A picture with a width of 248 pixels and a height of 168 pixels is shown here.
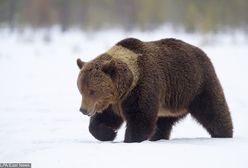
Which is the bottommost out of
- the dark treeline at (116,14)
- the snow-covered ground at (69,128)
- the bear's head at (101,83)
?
the dark treeline at (116,14)

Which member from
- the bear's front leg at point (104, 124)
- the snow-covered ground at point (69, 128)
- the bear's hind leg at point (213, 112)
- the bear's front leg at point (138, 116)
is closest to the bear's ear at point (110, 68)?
the bear's front leg at point (138, 116)

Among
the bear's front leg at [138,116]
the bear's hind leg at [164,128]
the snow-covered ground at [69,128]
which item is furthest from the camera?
the bear's hind leg at [164,128]

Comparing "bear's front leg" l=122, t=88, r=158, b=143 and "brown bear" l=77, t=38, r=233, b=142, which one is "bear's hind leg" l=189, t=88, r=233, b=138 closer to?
"brown bear" l=77, t=38, r=233, b=142

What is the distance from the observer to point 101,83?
18.2ft

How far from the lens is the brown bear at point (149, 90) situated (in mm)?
5586

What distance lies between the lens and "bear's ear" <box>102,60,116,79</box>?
555cm

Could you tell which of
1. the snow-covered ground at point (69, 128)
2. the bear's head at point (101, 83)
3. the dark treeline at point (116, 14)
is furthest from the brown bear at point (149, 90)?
the dark treeline at point (116, 14)

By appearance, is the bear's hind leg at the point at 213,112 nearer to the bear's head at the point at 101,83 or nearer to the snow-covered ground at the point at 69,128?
the snow-covered ground at the point at 69,128

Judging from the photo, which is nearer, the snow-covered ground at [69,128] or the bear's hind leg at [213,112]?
the snow-covered ground at [69,128]

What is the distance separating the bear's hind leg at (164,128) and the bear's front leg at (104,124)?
85 centimetres

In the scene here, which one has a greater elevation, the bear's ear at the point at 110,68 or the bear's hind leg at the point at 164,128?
the bear's ear at the point at 110,68

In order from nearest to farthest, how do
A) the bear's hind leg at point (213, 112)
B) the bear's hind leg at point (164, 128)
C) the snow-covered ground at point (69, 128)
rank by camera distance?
the snow-covered ground at point (69, 128) < the bear's hind leg at point (213, 112) < the bear's hind leg at point (164, 128)

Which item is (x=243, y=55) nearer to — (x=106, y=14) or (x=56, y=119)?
(x=56, y=119)

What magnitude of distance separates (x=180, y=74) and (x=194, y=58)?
0.34 m
